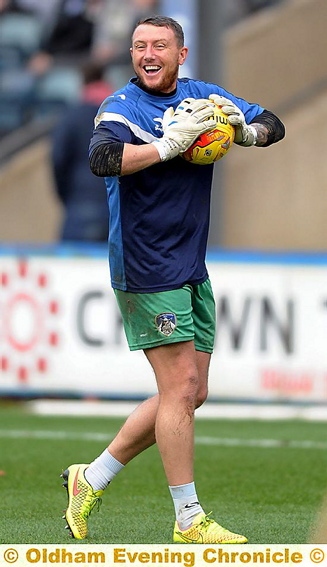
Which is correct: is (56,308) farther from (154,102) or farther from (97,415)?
(154,102)

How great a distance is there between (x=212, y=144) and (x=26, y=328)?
6.19 metres

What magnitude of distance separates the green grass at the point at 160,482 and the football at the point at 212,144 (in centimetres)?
165

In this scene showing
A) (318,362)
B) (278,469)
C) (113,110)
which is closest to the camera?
(113,110)

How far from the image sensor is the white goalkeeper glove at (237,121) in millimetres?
6254

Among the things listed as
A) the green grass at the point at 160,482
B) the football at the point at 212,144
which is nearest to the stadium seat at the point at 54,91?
the green grass at the point at 160,482

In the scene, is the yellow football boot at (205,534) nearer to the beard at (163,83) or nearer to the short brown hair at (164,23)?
the beard at (163,83)

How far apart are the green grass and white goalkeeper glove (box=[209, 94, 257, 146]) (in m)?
1.76

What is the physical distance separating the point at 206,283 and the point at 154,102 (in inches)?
32.9

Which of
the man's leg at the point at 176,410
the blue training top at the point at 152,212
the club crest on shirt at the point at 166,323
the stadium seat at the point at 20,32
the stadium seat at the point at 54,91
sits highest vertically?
the stadium seat at the point at 20,32

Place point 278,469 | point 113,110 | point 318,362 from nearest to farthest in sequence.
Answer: point 113,110 → point 278,469 → point 318,362

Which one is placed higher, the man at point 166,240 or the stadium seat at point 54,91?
the stadium seat at point 54,91

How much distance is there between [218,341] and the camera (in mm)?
11812

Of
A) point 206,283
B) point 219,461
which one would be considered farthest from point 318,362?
point 206,283

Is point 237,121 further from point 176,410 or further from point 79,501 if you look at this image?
point 79,501
